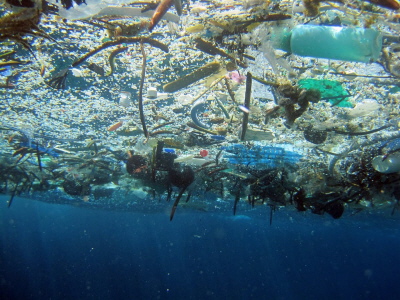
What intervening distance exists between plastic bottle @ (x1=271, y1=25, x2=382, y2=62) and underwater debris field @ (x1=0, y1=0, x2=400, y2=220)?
0.01 m

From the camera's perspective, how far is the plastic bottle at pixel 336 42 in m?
3.00

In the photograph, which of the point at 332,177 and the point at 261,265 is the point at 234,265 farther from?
the point at 332,177

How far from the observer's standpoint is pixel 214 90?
541 cm

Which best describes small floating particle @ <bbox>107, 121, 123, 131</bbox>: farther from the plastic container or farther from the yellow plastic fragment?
the plastic container

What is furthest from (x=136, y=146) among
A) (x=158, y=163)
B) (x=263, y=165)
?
(x=263, y=165)

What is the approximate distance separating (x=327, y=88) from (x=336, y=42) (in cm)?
187

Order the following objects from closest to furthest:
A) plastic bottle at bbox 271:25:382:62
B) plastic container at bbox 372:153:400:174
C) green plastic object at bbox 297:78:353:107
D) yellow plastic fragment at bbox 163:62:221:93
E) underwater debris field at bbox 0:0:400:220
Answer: plastic bottle at bbox 271:25:382:62
underwater debris field at bbox 0:0:400:220
yellow plastic fragment at bbox 163:62:221:93
green plastic object at bbox 297:78:353:107
plastic container at bbox 372:153:400:174

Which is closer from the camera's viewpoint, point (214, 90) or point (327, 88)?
point (327, 88)

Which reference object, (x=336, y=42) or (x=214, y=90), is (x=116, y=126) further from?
(x=336, y=42)

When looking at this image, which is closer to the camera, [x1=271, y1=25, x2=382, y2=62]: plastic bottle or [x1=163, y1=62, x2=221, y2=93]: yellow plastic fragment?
[x1=271, y1=25, x2=382, y2=62]: plastic bottle

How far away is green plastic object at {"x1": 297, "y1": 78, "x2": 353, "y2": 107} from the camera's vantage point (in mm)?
4578

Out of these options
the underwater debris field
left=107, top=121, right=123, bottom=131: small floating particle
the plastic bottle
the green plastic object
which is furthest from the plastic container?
left=107, top=121, right=123, bottom=131: small floating particle

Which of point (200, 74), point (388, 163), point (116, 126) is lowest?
point (388, 163)

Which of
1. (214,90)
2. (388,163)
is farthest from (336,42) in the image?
(388,163)
